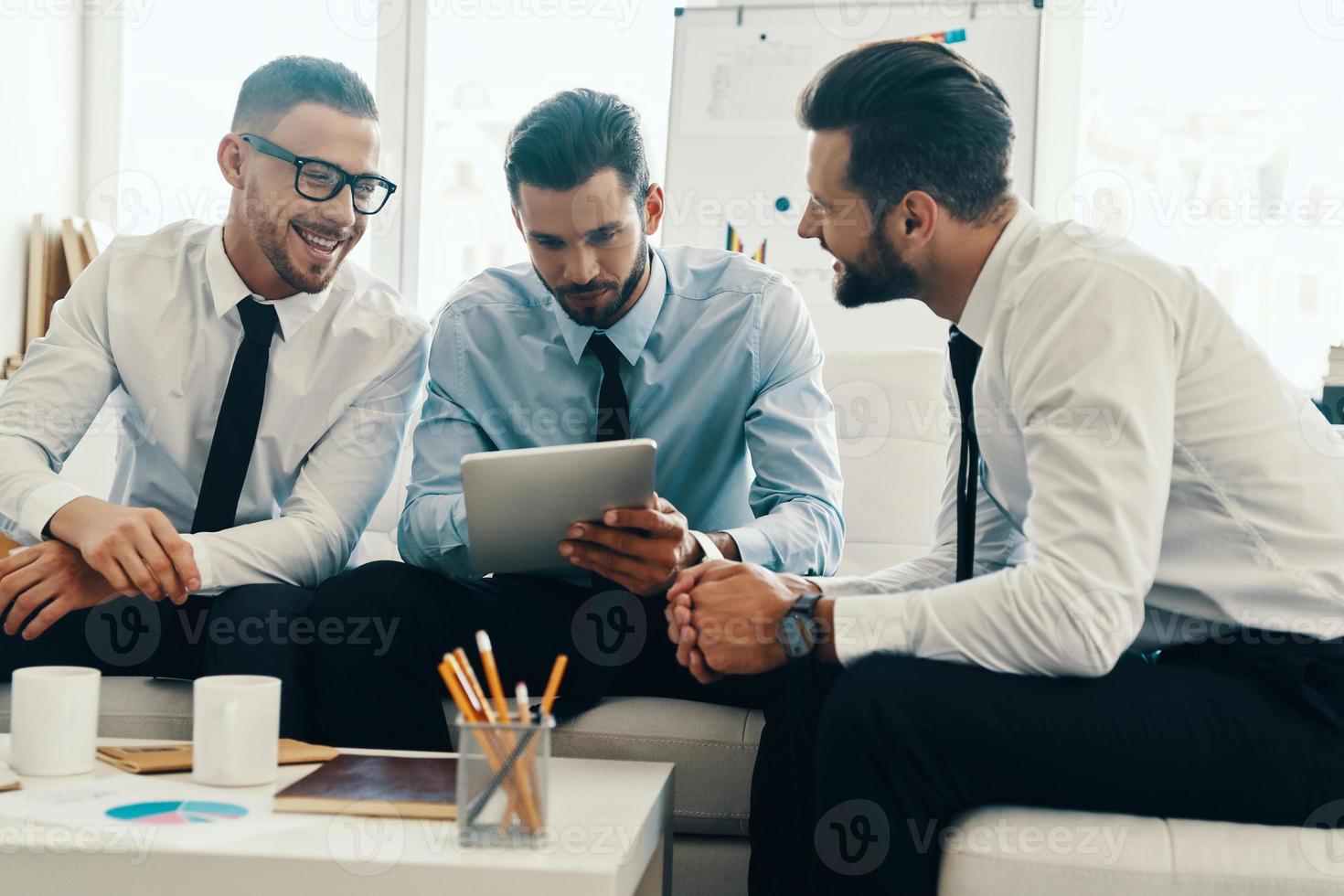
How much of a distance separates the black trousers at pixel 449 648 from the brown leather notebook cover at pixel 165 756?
215mm

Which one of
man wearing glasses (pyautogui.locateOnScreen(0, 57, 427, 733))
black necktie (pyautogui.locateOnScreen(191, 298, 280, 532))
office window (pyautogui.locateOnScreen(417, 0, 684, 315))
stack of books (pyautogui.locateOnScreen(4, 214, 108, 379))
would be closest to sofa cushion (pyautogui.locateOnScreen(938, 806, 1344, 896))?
man wearing glasses (pyautogui.locateOnScreen(0, 57, 427, 733))

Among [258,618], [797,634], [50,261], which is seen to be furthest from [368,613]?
[50,261]

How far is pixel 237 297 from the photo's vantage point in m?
2.02

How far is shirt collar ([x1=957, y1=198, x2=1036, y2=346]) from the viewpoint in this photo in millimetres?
1469

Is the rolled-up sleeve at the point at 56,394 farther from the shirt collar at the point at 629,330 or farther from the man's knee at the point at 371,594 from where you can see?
the shirt collar at the point at 629,330

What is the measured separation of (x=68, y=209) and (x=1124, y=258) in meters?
3.36

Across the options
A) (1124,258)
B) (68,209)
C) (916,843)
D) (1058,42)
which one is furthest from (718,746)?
(68,209)

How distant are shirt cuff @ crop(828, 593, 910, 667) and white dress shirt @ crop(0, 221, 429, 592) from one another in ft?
3.12

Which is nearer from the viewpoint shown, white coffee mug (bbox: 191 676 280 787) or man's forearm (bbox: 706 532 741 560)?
white coffee mug (bbox: 191 676 280 787)

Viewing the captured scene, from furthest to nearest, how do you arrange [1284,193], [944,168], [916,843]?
[1284,193], [944,168], [916,843]

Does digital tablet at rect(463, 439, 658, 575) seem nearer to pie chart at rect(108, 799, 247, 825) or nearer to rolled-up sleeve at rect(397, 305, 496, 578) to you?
rolled-up sleeve at rect(397, 305, 496, 578)

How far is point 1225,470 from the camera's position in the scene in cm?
132

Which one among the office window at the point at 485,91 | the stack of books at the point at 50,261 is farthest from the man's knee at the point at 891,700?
the stack of books at the point at 50,261

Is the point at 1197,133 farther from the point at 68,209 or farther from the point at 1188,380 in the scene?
the point at 68,209
